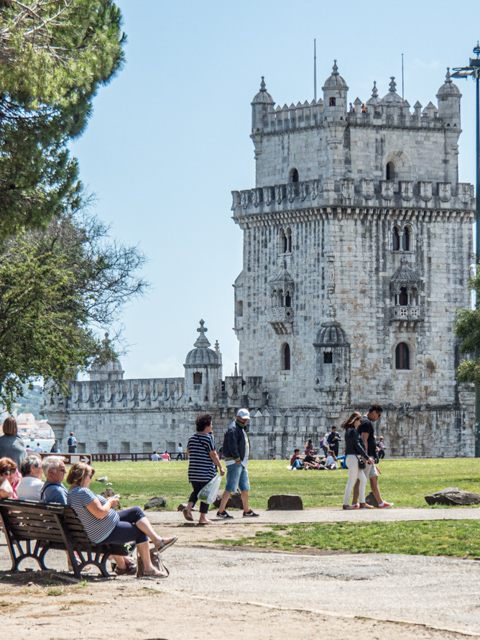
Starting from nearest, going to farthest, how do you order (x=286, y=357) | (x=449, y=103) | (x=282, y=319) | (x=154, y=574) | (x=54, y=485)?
(x=154, y=574) < (x=54, y=485) < (x=282, y=319) < (x=286, y=357) < (x=449, y=103)

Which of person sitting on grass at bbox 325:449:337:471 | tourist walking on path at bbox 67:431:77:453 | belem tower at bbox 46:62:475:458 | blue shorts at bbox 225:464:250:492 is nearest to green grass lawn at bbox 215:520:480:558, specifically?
blue shorts at bbox 225:464:250:492

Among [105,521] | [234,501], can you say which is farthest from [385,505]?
[105,521]

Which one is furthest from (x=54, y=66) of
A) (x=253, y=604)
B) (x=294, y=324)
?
(x=294, y=324)

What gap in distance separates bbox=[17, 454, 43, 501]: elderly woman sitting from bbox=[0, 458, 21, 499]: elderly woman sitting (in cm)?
15

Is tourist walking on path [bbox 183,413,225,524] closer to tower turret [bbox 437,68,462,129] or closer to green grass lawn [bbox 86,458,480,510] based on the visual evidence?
green grass lawn [bbox 86,458,480,510]

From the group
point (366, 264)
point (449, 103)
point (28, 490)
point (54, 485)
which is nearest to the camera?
point (54, 485)

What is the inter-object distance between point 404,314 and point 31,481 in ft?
164

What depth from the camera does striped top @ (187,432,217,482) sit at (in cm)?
1991

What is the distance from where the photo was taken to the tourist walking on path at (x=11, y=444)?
17938 millimetres

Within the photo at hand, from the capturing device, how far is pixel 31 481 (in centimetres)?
1529

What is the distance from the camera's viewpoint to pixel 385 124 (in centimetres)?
6494

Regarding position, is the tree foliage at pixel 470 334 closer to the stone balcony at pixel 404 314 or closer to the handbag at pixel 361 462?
the handbag at pixel 361 462

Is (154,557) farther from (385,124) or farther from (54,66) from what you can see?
(385,124)

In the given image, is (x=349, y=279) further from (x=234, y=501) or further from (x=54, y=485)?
(x=54, y=485)
